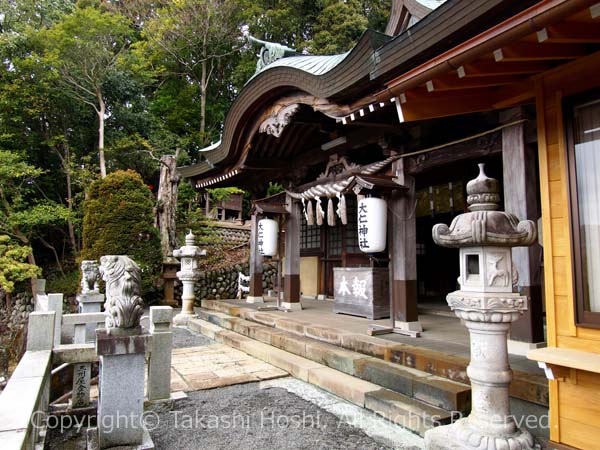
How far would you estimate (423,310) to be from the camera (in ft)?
26.2

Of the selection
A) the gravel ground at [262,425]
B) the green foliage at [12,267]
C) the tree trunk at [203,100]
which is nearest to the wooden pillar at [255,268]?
the gravel ground at [262,425]

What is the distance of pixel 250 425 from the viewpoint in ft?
12.6

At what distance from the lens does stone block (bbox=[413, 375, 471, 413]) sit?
3.52 metres

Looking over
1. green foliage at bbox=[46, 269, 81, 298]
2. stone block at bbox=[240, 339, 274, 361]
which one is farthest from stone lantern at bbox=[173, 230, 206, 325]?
green foliage at bbox=[46, 269, 81, 298]

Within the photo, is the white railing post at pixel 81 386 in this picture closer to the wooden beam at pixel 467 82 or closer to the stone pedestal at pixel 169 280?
the wooden beam at pixel 467 82

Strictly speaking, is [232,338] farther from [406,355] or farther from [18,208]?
[18,208]

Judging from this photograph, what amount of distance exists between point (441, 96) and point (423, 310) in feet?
17.2

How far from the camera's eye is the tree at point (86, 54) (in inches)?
627

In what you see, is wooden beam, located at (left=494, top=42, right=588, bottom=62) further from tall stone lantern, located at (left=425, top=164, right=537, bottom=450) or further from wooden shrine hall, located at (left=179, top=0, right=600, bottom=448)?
tall stone lantern, located at (left=425, top=164, right=537, bottom=450)

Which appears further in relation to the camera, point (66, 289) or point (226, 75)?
point (226, 75)

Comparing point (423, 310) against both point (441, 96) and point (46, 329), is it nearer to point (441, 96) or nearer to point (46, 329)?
point (441, 96)

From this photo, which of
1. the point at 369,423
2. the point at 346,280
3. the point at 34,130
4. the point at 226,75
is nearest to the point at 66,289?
the point at 34,130

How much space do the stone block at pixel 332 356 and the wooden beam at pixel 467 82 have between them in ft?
10.9

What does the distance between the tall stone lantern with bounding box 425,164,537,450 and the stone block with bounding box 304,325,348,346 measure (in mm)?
2597
